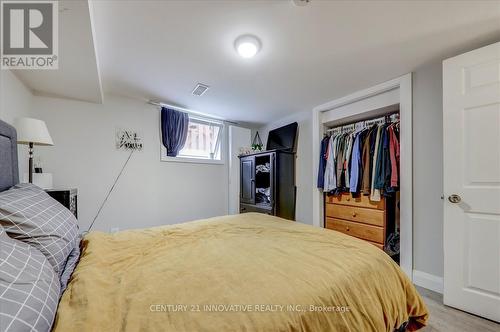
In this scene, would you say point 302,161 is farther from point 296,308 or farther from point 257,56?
point 296,308

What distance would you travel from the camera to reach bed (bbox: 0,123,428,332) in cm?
62

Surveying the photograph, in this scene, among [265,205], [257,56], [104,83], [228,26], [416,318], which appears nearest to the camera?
[416,318]

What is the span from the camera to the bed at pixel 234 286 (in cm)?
62

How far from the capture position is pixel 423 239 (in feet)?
6.94

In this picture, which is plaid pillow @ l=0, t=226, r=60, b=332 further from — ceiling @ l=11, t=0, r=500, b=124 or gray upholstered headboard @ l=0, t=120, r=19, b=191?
ceiling @ l=11, t=0, r=500, b=124

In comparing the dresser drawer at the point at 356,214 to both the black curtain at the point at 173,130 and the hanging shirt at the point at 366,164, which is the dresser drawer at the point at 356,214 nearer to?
the hanging shirt at the point at 366,164

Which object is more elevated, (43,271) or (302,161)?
(302,161)

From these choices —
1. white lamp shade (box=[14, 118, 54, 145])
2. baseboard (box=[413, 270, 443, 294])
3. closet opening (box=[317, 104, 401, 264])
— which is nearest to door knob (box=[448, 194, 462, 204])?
closet opening (box=[317, 104, 401, 264])

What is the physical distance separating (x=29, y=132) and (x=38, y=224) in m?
1.39

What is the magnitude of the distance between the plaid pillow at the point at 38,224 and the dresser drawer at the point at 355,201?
8.86ft

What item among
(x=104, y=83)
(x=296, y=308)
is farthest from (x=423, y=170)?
(x=104, y=83)

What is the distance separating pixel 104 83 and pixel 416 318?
A: 3.43 metres
